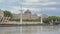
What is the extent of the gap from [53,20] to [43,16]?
4.67 m

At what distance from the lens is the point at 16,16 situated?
9244cm

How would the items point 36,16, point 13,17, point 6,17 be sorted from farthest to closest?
point 36,16 → point 13,17 → point 6,17

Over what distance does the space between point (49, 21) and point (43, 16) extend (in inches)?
248

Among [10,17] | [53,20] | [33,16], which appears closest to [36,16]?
[33,16]

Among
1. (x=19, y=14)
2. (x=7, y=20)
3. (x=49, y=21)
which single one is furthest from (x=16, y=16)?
(x=49, y=21)

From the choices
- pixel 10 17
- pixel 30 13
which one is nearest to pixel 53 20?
pixel 30 13

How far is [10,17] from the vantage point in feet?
289

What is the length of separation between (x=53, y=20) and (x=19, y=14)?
14969 mm

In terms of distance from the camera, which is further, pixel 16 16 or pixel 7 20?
pixel 16 16

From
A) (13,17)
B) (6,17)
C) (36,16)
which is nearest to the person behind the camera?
(6,17)

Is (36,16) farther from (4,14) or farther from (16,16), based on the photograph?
(4,14)

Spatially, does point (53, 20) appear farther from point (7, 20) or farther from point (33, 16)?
point (7, 20)

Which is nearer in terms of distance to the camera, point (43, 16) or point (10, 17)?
point (10, 17)

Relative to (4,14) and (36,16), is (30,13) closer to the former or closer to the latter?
(36,16)
